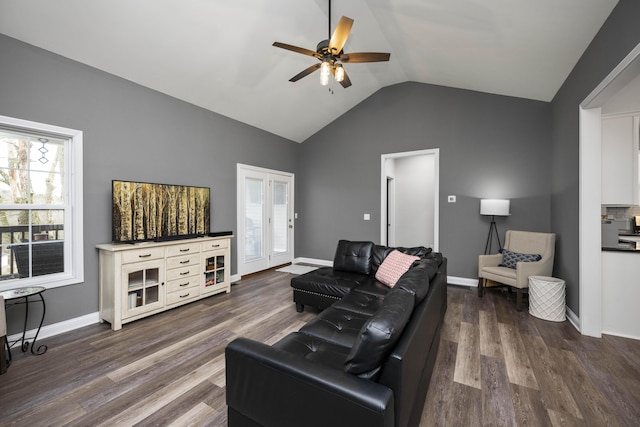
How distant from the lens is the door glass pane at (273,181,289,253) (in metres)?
5.72

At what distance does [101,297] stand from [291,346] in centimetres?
263

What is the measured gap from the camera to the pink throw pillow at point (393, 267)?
9.50ft

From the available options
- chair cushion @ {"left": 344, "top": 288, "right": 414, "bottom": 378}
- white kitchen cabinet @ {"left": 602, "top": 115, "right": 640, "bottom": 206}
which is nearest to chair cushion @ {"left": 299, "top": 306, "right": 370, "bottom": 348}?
chair cushion @ {"left": 344, "top": 288, "right": 414, "bottom": 378}

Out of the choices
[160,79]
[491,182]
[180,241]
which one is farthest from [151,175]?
[491,182]

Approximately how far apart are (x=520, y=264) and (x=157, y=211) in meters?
4.66

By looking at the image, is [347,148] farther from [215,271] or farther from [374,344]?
[374,344]

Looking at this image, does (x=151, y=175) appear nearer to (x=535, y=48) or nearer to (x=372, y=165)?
(x=372, y=165)

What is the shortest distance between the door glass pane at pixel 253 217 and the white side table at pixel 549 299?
4.30 metres

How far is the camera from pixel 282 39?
3428mm

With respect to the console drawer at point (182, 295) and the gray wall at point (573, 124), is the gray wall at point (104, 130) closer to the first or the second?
the console drawer at point (182, 295)

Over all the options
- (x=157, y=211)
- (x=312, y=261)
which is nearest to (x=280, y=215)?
(x=312, y=261)

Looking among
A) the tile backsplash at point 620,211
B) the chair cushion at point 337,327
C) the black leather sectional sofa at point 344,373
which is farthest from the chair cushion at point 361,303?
the tile backsplash at point 620,211

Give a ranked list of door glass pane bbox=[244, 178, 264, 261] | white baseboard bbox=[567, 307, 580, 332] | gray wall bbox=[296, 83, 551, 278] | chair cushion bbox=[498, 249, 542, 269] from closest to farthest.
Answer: white baseboard bbox=[567, 307, 580, 332], chair cushion bbox=[498, 249, 542, 269], gray wall bbox=[296, 83, 551, 278], door glass pane bbox=[244, 178, 264, 261]

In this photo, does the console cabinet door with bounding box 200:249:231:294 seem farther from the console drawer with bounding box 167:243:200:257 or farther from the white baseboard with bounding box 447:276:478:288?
the white baseboard with bounding box 447:276:478:288
